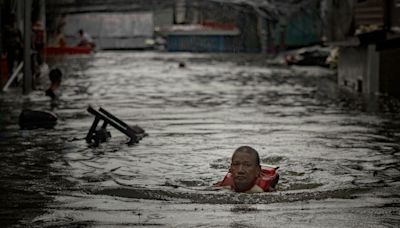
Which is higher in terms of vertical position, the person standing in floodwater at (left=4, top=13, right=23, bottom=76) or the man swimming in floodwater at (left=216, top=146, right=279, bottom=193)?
the person standing in floodwater at (left=4, top=13, right=23, bottom=76)

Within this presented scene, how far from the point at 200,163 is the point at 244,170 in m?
2.50

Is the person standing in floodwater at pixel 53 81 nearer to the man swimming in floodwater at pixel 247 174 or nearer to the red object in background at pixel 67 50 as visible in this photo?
the man swimming in floodwater at pixel 247 174

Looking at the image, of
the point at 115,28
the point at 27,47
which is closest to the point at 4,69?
the point at 27,47

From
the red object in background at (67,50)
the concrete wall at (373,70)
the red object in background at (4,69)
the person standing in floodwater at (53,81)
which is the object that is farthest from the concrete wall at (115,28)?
the person standing in floodwater at (53,81)

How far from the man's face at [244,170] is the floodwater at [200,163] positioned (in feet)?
0.44

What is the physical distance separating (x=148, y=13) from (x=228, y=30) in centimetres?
904

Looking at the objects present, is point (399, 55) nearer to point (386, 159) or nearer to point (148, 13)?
point (386, 159)

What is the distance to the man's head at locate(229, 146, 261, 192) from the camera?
8.83m

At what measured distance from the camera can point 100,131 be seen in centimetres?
1339

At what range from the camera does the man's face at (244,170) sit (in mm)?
8828

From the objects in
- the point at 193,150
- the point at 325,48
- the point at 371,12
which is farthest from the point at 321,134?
the point at 325,48

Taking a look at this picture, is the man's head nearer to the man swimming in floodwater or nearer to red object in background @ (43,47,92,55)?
the man swimming in floodwater

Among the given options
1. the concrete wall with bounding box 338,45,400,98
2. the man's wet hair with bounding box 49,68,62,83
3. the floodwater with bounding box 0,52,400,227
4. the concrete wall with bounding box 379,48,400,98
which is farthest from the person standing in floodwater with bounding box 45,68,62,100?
the concrete wall with bounding box 379,48,400,98

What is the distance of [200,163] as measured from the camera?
11289mm
